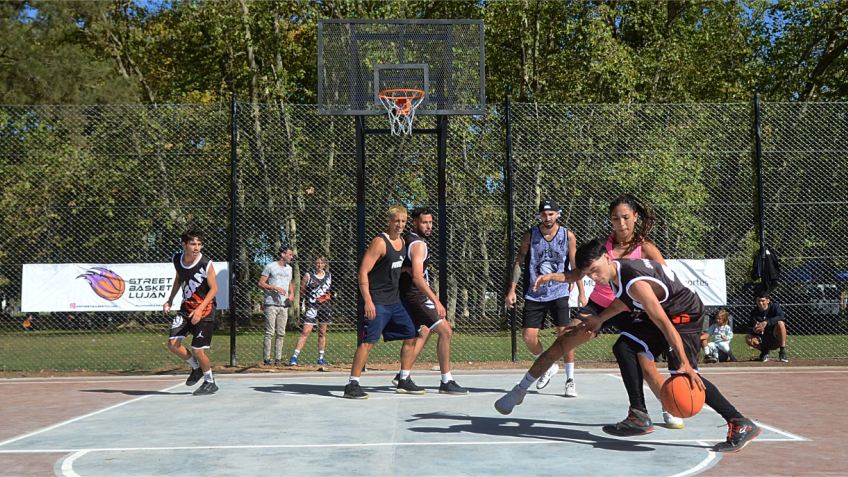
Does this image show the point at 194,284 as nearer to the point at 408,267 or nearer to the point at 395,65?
the point at 408,267

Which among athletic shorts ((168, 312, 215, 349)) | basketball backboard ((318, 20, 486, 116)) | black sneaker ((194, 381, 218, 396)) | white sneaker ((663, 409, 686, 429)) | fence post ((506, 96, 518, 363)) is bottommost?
black sneaker ((194, 381, 218, 396))

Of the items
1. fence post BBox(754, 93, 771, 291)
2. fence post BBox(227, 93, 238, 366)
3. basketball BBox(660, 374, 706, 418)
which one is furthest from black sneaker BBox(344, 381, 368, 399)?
fence post BBox(754, 93, 771, 291)

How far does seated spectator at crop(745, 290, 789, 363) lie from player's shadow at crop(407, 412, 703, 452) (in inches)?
278

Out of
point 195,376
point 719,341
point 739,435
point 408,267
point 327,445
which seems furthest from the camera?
point 719,341

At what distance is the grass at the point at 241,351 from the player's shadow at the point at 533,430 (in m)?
5.75

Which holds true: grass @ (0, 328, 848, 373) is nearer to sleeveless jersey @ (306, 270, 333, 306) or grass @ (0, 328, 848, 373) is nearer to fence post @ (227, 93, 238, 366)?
fence post @ (227, 93, 238, 366)

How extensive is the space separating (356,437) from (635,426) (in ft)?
7.14

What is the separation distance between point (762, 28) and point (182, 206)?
21.4 metres

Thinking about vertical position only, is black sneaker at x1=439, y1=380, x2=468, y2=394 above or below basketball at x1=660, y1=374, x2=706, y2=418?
below

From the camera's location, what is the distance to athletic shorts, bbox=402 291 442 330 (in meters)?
8.86

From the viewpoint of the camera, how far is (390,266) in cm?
895

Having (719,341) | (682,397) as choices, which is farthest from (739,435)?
(719,341)

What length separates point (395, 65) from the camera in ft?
38.8

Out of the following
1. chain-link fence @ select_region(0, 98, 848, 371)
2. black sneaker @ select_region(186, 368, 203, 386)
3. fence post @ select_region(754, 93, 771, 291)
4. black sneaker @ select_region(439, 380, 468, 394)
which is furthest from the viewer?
chain-link fence @ select_region(0, 98, 848, 371)
